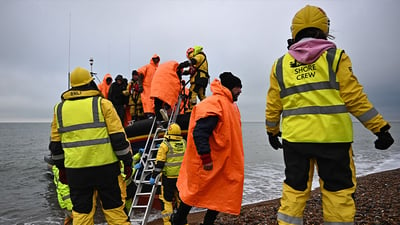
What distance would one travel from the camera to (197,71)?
659cm

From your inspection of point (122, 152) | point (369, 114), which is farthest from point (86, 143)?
point (369, 114)

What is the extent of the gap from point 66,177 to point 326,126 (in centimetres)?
280

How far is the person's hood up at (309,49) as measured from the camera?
8.07 ft

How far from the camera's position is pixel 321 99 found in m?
2.42

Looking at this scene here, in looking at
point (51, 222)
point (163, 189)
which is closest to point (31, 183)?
point (51, 222)

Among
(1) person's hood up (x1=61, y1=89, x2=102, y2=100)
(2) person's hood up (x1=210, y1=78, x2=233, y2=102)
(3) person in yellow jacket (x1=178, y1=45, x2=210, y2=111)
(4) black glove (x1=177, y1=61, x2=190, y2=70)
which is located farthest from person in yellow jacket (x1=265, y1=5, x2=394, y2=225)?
(4) black glove (x1=177, y1=61, x2=190, y2=70)

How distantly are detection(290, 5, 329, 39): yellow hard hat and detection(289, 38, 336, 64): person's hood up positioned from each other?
0.43 feet

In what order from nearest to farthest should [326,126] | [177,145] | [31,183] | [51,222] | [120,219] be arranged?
[326,126], [120,219], [177,145], [51,222], [31,183]

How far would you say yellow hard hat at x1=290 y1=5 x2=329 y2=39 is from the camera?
8.44 ft

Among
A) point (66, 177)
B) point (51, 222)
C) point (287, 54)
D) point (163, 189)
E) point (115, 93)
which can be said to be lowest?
point (51, 222)

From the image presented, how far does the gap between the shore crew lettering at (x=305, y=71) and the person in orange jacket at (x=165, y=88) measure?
4.35m

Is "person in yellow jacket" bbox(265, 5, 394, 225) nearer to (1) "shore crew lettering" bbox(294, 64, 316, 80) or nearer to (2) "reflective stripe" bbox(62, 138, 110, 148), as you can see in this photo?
(1) "shore crew lettering" bbox(294, 64, 316, 80)

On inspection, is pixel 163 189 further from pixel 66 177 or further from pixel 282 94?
pixel 282 94

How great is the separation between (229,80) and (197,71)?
9.46ft
